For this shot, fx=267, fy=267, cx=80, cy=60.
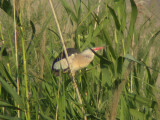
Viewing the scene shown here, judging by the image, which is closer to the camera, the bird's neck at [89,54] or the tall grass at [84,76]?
the tall grass at [84,76]

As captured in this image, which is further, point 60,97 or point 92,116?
point 92,116

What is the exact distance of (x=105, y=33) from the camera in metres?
1.21

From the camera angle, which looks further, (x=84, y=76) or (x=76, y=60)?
(x=76, y=60)

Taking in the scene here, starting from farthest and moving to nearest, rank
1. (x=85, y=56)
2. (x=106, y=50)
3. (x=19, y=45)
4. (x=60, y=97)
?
1. (x=85, y=56)
2. (x=106, y=50)
3. (x=19, y=45)
4. (x=60, y=97)

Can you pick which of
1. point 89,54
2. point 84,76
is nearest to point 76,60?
point 89,54

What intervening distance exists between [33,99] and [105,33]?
466mm

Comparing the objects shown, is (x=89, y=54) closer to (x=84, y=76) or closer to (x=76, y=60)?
(x=76, y=60)

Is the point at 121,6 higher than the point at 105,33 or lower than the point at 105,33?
higher

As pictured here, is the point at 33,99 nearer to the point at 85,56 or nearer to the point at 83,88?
the point at 83,88

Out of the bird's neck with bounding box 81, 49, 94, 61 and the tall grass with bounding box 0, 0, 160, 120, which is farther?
the bird's neck with bounding box 81, 49, 94, 61

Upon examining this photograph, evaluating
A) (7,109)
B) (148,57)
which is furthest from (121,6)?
(7,109)

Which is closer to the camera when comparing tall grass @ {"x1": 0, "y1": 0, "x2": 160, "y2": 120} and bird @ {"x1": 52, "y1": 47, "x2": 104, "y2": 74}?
tall grass @ {"x1": 0, "y1": 0, "x2": 160, "y2": 120}

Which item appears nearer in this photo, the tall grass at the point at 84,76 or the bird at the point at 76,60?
the tall grass at the point at 84,76

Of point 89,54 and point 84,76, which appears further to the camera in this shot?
point 89,54
